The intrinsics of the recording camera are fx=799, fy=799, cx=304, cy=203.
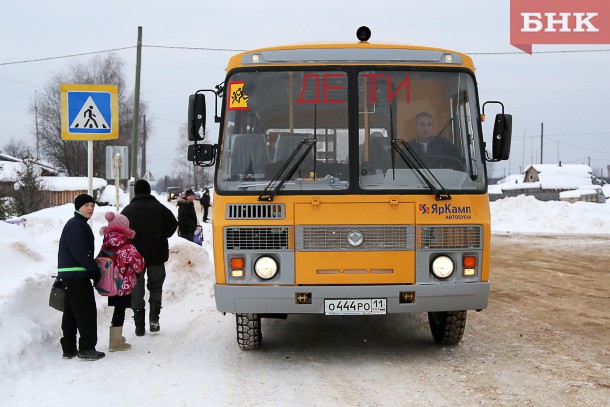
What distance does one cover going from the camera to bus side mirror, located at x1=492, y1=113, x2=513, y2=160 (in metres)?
7.70

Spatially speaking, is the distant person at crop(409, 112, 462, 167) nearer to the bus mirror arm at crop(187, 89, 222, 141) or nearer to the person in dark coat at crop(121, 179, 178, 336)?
the bus mirror arm at crop(187, 89, 222, 141)

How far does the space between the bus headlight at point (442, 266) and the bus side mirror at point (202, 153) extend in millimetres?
2360

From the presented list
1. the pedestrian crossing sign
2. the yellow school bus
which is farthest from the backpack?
the pedestrian crossing sign

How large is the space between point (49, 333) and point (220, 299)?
2041 millimetres

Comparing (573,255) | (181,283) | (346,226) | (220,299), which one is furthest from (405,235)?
(573,255)

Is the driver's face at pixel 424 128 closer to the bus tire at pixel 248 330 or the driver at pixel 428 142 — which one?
the driver at pixel 428 142

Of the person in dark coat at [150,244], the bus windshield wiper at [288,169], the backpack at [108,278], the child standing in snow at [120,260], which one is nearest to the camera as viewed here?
the bus windshield wiper at [288,169]

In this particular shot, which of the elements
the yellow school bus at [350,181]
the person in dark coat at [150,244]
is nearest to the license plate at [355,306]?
the yellow school bus at [350,181]

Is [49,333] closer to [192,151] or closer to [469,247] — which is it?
[192,151]

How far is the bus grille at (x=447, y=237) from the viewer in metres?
7.37

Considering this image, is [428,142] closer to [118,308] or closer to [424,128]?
[424,128]

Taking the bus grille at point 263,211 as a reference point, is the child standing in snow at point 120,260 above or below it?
below

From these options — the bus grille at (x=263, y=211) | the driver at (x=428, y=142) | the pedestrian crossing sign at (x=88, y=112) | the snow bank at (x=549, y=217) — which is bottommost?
the snow bank at (x=549, y=217)

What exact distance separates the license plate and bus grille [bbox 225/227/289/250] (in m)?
0.68
